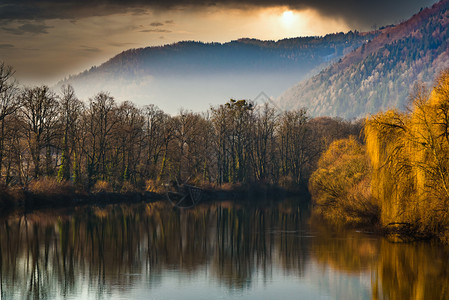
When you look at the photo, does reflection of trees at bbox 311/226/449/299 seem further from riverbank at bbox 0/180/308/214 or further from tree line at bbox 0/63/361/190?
tree line at bbox 0/63/361/190

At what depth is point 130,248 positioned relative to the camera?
32.5 m

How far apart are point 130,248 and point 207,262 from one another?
6.14 meters

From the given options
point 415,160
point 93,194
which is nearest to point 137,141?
point 93,194

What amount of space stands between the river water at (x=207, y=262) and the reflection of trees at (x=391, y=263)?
0.04 m

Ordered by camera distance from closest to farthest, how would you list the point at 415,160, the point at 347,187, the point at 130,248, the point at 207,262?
1. the point at 207,262
2. the point at 415,160
3. the point at 130,248
4. the point at 347,187

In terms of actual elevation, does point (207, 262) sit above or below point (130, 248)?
below

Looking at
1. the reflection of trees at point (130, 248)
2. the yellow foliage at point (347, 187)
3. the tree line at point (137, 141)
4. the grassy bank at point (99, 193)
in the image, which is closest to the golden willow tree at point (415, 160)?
the yellow foliage at point (347, 187)

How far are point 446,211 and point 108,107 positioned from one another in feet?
155

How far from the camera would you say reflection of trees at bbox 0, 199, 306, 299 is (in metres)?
24.3

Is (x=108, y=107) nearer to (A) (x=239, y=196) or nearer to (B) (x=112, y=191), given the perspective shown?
(B) (x=112, y=191)

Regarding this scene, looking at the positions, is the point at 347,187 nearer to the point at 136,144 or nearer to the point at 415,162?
the point at 415,162

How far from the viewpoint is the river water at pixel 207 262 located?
73.2 feet

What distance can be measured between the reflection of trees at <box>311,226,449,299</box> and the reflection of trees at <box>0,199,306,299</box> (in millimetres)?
1895

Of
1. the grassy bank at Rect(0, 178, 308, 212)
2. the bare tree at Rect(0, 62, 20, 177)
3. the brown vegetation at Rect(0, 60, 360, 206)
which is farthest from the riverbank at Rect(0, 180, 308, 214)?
the bare tree at Rect(0, 62, 20, 177)
